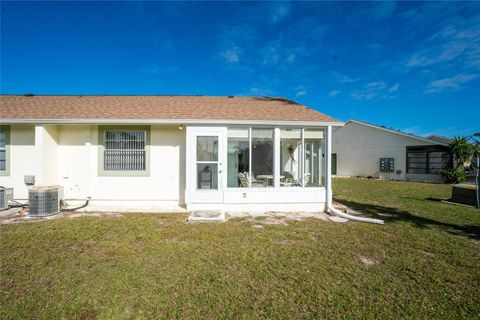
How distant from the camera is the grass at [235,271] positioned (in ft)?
9.11

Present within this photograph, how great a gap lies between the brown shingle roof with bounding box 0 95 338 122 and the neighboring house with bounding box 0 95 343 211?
0.07m

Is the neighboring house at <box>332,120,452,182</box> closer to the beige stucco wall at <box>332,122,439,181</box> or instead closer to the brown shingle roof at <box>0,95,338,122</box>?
the beige stucco wall at <box>332,122,439,181</box>

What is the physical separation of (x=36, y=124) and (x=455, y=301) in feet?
36.8

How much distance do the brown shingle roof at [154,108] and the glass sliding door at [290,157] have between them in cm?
57

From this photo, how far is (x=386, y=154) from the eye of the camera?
20750mm

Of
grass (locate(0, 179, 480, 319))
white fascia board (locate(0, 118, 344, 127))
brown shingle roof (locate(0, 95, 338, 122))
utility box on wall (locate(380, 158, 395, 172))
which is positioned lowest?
grass (locate(0, 179, 480, 319))

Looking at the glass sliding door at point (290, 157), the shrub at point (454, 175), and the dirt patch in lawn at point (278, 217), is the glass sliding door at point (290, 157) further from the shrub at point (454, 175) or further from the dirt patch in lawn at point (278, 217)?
the shrub at point (454, 175)

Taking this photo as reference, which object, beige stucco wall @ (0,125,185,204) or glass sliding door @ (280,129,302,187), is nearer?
glass sliding door @ (280,129,302,187)

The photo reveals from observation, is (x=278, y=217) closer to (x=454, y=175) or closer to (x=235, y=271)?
(x=235, y=271)

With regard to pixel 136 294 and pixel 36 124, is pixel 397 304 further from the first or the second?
pixel 36 124

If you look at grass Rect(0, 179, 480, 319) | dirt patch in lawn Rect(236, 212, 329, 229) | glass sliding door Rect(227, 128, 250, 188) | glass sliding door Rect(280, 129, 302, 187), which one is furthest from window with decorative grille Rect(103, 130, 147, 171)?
glass sliding door Rect(280, 129, 302, 187)

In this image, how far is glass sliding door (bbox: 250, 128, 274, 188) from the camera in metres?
7.55

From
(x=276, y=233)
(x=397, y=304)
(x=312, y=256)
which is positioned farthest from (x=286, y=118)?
(x=397, y=304)

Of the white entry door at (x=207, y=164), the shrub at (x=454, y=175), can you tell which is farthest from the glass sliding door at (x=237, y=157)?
the shrub at (x=454, y=175)
